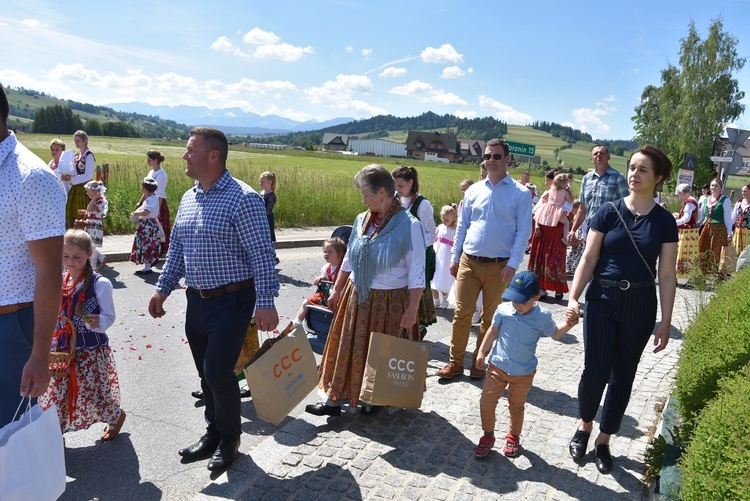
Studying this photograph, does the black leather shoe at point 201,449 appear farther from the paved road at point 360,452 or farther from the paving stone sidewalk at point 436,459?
the paving stone sidewalk at point 436,459

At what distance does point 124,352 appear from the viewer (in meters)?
6.45

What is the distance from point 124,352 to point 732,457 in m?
5.72

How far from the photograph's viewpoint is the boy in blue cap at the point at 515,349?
419cm

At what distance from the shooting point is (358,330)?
4.83 m

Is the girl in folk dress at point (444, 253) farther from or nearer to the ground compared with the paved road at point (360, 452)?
farther from the ground

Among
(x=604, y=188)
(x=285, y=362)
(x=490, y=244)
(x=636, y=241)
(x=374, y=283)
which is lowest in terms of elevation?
(x=285, y=362)

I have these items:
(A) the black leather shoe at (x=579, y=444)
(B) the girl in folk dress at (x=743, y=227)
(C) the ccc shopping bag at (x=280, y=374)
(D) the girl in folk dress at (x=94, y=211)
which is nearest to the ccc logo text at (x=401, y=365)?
(C) the ccc shopping bag at (x=280, y=374)

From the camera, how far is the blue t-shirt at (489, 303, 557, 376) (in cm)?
420

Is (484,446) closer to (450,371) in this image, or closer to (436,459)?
(436,459)

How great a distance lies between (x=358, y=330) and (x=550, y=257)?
6.05m

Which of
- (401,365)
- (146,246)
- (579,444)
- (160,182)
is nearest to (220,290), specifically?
(401,365)

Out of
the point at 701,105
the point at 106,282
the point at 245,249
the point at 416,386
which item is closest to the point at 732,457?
the point at 416,386

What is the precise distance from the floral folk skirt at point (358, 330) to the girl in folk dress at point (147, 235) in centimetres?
643

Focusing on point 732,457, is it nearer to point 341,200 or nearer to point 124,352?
point 124,352
